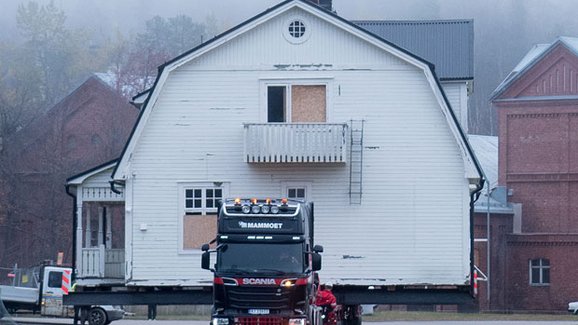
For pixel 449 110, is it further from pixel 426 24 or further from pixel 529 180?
pixel 529 180

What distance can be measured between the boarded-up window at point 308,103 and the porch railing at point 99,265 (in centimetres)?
667

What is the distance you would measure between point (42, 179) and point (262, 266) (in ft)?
153

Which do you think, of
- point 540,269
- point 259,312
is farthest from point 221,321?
point 540,269

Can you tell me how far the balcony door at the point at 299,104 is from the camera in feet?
114

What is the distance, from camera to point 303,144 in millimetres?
33656

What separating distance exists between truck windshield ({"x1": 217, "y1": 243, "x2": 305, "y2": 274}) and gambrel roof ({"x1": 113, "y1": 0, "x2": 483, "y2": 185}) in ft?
26.6

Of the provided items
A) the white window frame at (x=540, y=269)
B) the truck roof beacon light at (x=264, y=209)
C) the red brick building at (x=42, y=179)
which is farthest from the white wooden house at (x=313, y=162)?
the red brick building at (x=42, y=179)

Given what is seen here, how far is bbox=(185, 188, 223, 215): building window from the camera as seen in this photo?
34.7 metres

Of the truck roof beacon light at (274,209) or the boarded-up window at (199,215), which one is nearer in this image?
the truck roof beacon light at (274,209)

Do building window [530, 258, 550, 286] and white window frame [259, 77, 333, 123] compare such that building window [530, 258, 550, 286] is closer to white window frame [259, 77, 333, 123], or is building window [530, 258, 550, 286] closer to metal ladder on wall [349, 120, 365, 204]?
metal ladder on wall [349, 120, 365, 204]

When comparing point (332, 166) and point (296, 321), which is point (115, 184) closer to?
point (332, 166)

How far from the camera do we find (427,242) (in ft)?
113

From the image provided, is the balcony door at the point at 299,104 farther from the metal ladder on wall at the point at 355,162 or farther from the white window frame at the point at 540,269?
the white window frame at the point at 540,269

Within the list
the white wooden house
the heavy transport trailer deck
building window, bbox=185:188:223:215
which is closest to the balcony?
the white wooden house
